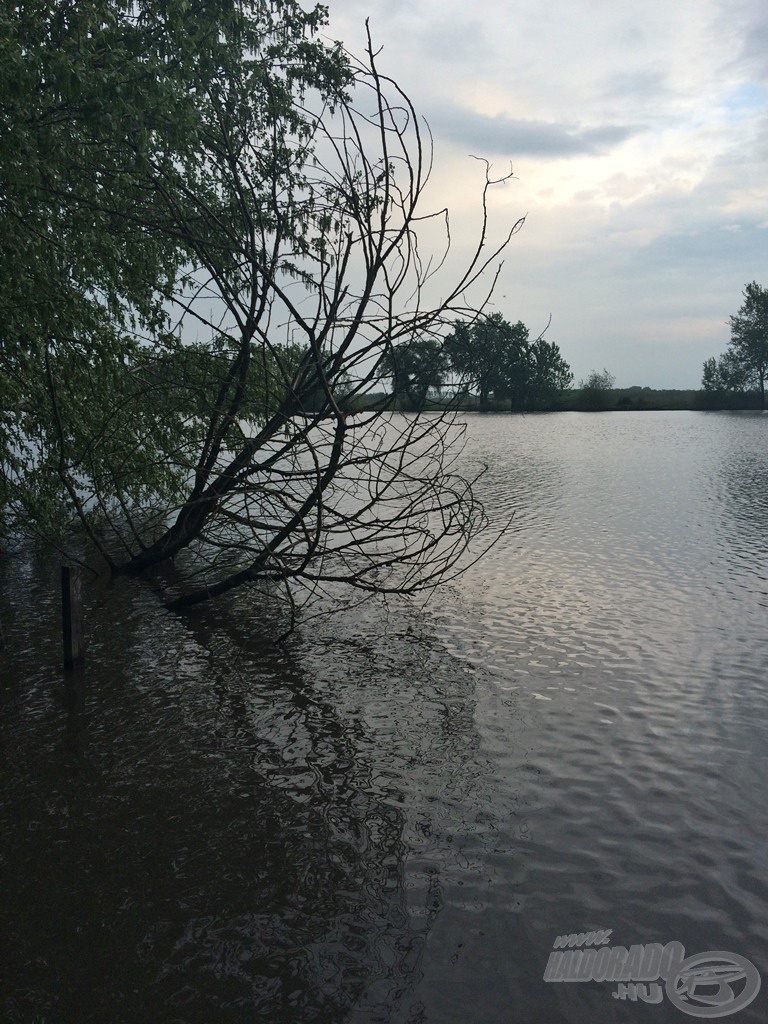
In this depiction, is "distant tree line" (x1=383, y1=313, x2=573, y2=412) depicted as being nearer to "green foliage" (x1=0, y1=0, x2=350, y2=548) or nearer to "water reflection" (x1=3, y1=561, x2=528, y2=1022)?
"green foliage" (x1=0, y1=0, x2=350, y2=548)

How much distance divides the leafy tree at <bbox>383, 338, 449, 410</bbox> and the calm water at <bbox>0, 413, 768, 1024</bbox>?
332 cm

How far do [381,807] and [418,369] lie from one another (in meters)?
4.83

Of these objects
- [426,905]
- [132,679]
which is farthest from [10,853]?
[132,679]

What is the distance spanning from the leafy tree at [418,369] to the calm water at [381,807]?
10.9 ft

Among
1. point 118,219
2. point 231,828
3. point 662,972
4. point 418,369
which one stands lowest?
point 662,972

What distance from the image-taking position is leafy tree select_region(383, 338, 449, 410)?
898cm

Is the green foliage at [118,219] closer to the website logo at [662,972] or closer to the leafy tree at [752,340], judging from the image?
the website logo at [662,972]

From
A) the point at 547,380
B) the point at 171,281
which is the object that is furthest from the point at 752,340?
the point at 171,281

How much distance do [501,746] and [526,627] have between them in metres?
3.97

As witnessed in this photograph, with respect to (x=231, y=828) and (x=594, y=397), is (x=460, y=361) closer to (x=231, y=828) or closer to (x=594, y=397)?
(x=231, y=828)

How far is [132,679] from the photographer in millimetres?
9609

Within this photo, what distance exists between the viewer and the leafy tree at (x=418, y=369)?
8.98 meters

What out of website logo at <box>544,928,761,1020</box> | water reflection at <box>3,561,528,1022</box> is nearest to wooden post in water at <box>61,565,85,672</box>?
water reflection at <box>3,561,528,1022</box>

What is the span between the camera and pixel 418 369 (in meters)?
9.23
